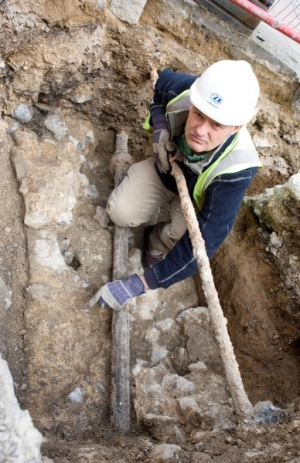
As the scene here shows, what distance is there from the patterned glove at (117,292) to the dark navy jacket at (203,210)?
0.11 meters

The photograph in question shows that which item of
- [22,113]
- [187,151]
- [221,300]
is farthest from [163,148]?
[221,300]

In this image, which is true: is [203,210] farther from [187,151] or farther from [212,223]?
[187,151]

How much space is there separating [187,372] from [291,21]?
3.15 meters

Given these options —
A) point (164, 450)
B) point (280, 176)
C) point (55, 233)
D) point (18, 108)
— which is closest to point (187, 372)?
point (164, 450)

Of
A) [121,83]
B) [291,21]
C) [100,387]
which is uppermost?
[291,21]

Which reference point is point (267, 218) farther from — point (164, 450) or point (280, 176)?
point (164, 450)

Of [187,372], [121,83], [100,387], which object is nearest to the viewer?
[100,387]

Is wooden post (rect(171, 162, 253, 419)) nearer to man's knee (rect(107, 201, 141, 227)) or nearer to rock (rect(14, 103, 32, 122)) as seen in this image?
man's knee (rect(107, 201, 141, 227))

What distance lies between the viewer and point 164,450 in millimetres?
1723

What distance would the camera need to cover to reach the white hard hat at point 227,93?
6.48ft

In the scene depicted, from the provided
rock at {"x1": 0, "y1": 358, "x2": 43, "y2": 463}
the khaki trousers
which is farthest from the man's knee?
rock at {"x1": 0, "y1": 358, "x2": 43, "y2": 463}

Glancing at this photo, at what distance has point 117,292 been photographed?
2.54 m

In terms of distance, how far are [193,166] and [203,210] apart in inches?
10.6

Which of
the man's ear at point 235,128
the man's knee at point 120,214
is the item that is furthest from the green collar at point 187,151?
the man's knee at point 120,214
